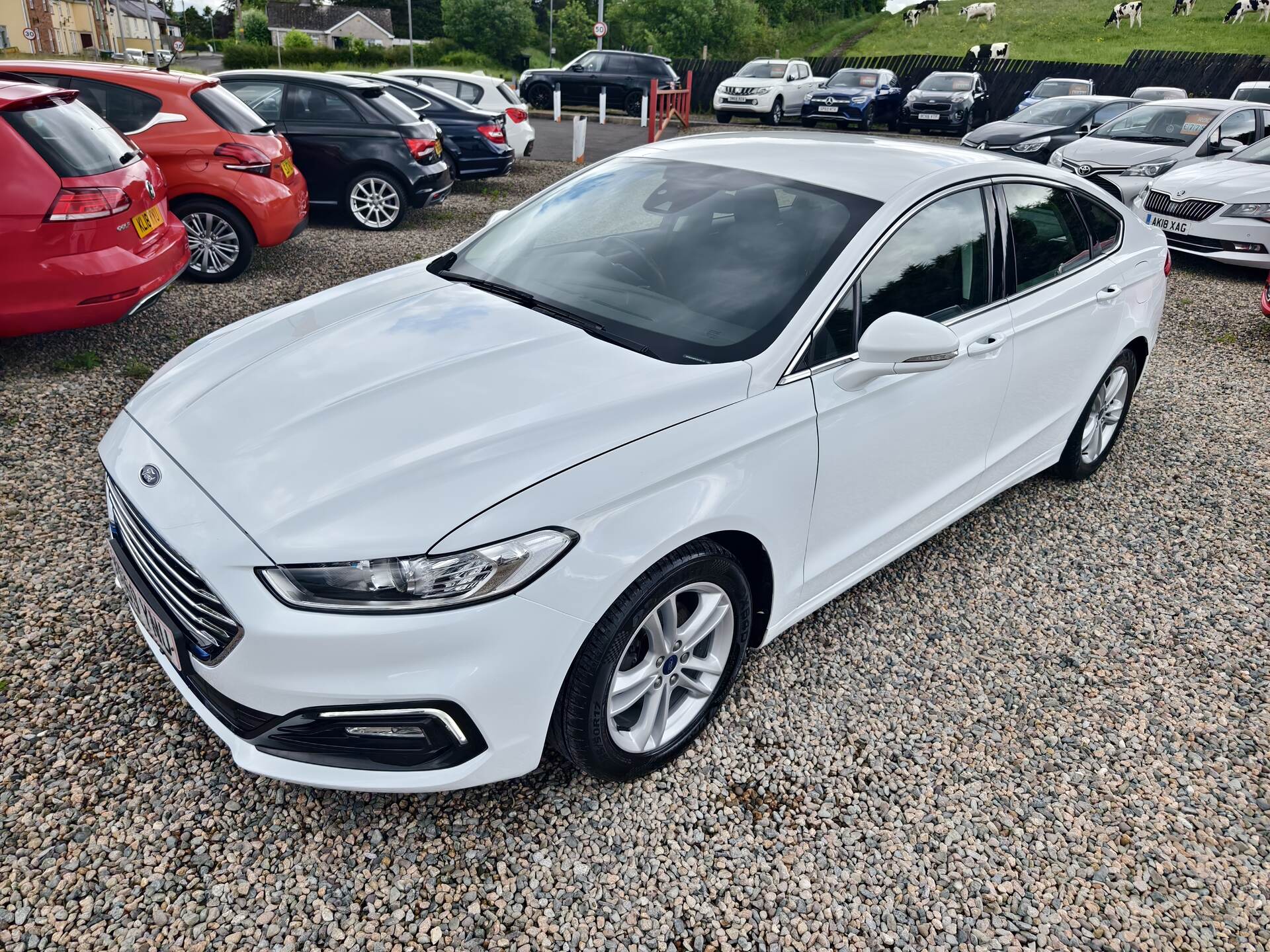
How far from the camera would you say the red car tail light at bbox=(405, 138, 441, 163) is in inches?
366

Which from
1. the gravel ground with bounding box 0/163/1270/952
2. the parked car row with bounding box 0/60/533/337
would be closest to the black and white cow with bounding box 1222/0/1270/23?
the parked car row with bounding box 0/60/533/337

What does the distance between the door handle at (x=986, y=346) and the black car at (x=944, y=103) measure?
68.9 ft

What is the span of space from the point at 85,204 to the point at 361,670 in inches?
155

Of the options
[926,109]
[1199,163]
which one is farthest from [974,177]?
[926,109]

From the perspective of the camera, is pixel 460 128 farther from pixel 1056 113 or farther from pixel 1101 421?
pixel 1056 113

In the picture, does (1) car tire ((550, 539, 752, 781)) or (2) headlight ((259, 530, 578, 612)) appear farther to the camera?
(1) car tire ((550, 539, 752, 781))

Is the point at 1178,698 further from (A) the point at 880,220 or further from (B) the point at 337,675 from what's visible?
(B) the point at 337,675

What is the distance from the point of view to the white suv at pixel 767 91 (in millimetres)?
22812

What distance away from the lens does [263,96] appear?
9.13 metres

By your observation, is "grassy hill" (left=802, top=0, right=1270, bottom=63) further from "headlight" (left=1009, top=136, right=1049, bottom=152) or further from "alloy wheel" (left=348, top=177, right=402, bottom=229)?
"alloy wheel" (left=348, top=177, right=402, bottom=229)

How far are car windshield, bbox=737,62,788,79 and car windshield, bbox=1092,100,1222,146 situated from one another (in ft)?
41.8

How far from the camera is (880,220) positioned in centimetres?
287

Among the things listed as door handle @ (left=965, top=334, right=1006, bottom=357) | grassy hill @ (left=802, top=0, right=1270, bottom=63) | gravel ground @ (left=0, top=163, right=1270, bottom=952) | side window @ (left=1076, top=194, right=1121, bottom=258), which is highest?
grassy hill @ (left=802, top=0, right=1270, bottom=63)

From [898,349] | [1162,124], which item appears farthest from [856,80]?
[898,349]
